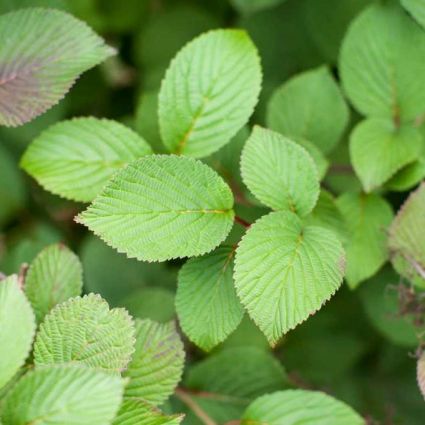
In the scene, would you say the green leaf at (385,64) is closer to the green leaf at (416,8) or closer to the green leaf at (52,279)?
the green leaf at (416,8)

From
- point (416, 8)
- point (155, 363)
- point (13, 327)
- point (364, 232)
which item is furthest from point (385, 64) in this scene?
point (13, 327)

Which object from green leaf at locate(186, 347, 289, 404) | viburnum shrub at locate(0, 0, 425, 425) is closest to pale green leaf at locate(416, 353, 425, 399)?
viburnum shrub at locate(0, 0, 425, 425)

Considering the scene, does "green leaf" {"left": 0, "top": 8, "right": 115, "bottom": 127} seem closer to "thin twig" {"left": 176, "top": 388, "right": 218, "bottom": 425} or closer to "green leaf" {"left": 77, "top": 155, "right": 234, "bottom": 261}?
"green leaf" {"left": 77, "top": 155, "right": 234, "bottom": 261}

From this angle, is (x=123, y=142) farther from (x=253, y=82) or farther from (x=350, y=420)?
(x=350, y=420)

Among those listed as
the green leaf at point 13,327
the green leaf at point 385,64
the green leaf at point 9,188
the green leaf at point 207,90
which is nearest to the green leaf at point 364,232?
the green leaf at point 385,64

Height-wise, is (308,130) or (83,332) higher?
(83,332)

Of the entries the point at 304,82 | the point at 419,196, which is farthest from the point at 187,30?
the point at 419,196
